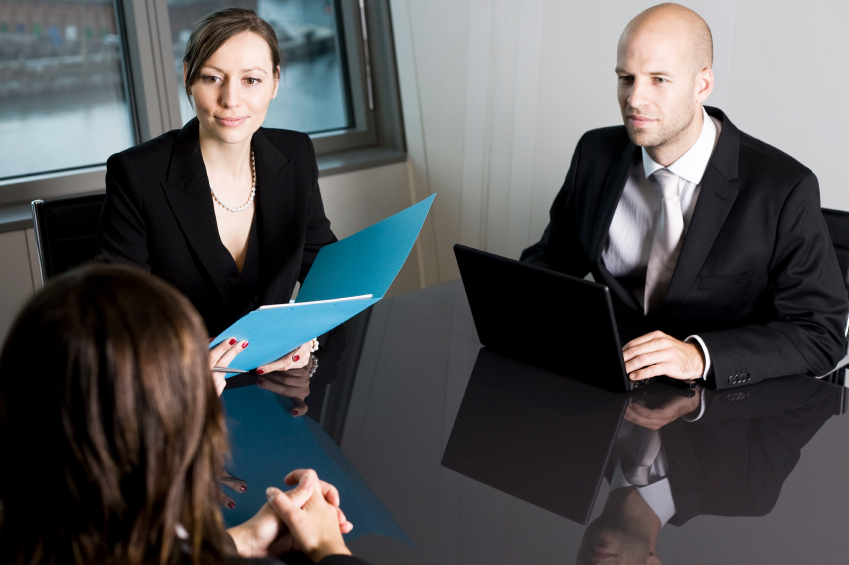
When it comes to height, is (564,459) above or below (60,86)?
below

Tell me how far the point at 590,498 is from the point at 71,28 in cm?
290

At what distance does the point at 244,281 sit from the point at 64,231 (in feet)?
1.55

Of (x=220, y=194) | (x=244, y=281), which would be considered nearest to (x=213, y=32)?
(x=220, y=194)

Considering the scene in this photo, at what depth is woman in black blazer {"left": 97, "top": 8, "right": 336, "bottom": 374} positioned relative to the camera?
1801mm

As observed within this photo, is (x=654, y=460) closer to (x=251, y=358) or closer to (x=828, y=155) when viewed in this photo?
(x=251, y=358)

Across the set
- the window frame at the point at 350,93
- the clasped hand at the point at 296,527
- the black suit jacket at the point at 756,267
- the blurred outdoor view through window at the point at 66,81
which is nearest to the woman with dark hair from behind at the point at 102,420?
the clasped hand at the point at 296,527

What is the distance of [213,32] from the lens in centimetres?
176

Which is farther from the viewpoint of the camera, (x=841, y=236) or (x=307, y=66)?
(x=307, y=66)

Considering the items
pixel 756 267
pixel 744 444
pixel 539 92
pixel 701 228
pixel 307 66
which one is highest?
pixel 307 66

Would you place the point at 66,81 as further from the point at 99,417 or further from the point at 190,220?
the point at 99,417

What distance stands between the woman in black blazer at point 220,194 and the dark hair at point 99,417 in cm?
95

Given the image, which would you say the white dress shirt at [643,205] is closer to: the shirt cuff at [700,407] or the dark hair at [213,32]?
the shirt cuff at [700,407]

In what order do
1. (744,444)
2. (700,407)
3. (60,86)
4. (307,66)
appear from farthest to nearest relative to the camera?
(307,66) → (60,86) → (700,407) → (744,444)

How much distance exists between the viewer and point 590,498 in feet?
3.55
